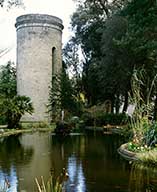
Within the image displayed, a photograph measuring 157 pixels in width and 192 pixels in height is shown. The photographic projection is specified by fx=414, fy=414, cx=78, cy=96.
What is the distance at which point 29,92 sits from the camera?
3953 centimetres

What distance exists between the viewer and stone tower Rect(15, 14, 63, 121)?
3928 cm

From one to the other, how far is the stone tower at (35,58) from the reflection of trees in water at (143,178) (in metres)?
29.8

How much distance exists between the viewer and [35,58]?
129 ft

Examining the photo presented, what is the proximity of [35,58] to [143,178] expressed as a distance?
32.0 m

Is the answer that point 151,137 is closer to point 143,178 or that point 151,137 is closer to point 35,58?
point 143,178

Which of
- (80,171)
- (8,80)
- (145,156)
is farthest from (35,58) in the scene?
(80,171)

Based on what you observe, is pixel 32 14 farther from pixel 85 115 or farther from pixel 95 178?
pixel 95 178

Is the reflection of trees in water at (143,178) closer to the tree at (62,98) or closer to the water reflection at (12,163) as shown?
the water reflection at (12,163)

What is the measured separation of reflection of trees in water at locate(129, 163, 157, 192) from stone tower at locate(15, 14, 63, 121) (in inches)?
1172

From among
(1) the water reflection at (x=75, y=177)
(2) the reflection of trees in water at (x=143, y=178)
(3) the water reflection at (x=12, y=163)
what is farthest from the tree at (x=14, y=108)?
(2) the reflection of trees in water at (x=143, y=178)

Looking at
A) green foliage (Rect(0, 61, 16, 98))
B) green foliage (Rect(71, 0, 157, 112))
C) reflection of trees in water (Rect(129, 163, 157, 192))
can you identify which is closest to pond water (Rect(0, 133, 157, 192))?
reflection of trees in water (Rect(129, 163, 157, 192))

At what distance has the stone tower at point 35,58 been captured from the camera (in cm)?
3928

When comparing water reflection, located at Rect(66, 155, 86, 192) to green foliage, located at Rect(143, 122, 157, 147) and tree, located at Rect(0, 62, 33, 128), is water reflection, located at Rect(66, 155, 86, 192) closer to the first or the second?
green foliage, located at Rect(143, 122, 157, 147)

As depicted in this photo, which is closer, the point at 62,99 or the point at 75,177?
the point at 75,177
